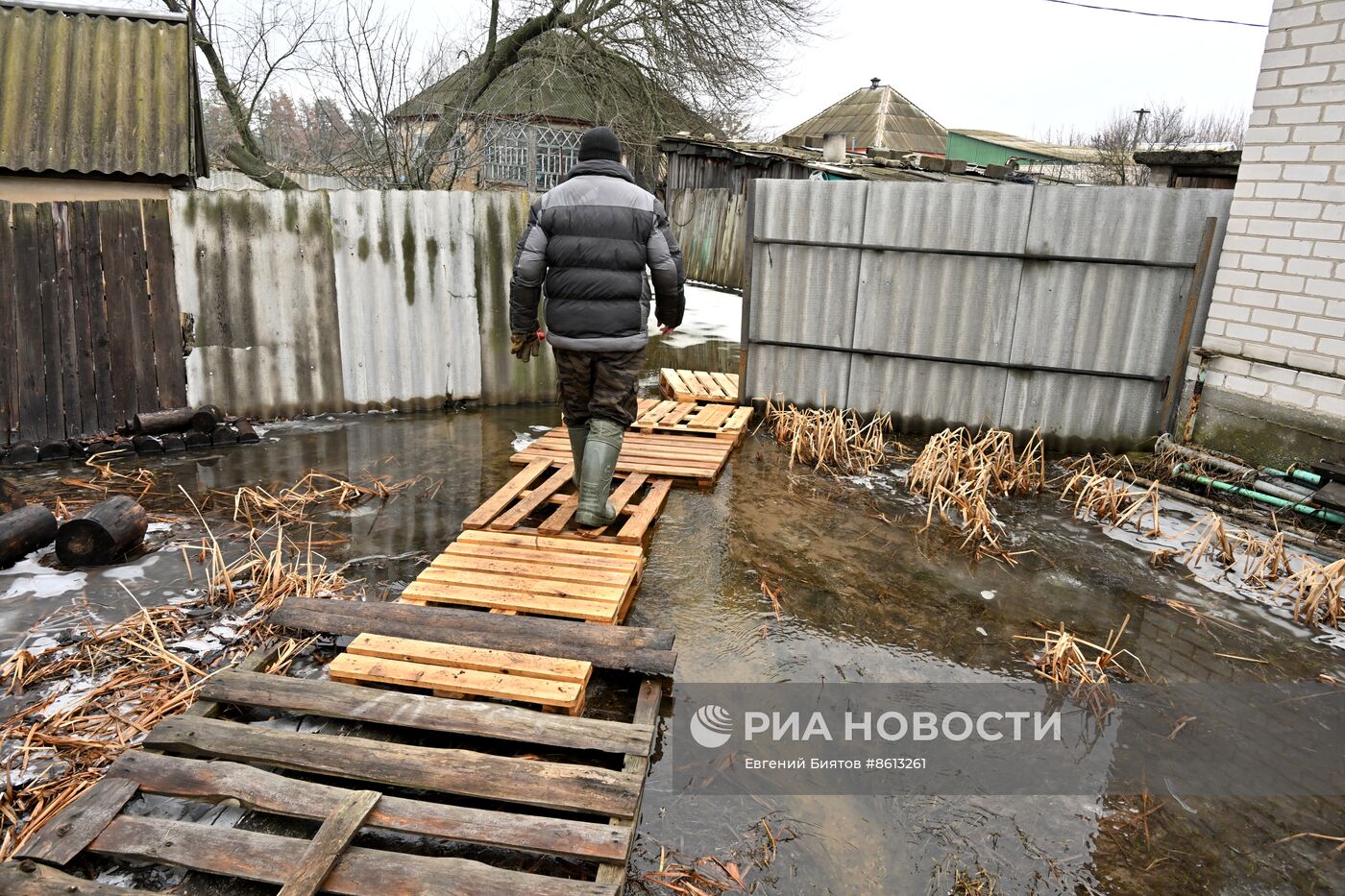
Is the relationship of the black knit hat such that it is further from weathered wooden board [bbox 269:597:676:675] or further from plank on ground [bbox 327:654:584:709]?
plank on ground [bbox 327:654:584:709]

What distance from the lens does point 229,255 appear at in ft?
→ 21.9

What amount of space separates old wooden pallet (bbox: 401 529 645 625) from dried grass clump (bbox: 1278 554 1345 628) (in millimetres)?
3370

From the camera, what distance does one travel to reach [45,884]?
6.94 feet

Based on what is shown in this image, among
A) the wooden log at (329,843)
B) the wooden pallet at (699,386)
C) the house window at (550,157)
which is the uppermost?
the house window at (550,157)

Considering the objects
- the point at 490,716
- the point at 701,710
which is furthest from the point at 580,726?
the point at 701,710

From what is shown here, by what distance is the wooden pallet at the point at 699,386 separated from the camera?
301 inches

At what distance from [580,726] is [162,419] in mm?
5193

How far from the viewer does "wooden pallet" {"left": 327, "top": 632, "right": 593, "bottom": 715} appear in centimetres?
300

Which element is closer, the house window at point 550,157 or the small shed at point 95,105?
the small shed at point 95,105

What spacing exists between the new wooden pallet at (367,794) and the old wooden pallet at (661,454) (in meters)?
2.83

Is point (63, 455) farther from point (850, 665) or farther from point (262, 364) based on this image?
point (850, 665)

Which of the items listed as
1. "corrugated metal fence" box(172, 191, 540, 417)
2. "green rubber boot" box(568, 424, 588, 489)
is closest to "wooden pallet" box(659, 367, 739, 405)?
"corrugated metal fence" box(172, 191, 540, 417)

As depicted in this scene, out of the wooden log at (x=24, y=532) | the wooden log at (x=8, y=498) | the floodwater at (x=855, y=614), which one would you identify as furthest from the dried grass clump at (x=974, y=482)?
the wooden log at (x=8, y=498)

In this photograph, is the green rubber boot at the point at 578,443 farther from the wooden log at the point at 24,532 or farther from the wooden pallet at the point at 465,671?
the wooden log at the point at 24,532
